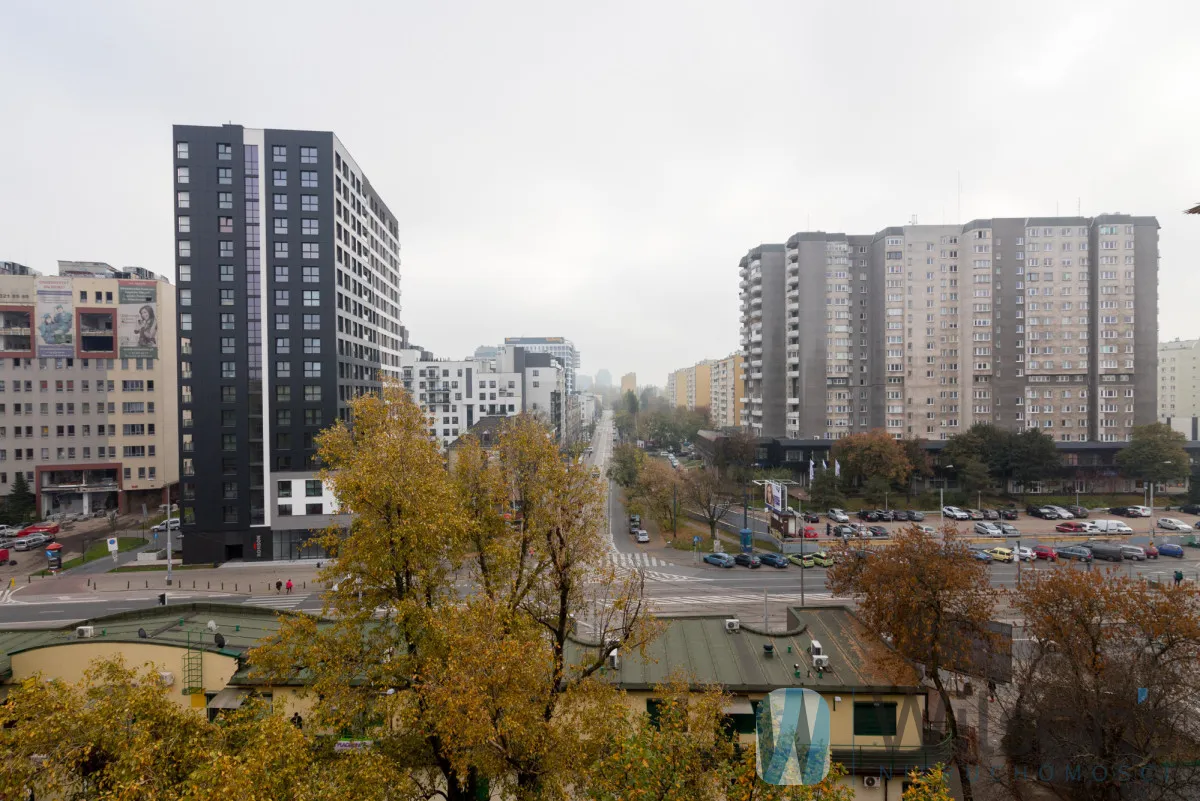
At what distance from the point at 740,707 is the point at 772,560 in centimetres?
2974

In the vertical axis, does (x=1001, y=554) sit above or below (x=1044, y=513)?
below

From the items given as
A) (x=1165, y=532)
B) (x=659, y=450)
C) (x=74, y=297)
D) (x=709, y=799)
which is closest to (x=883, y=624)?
(x=709, y=799)

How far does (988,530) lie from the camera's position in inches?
2025

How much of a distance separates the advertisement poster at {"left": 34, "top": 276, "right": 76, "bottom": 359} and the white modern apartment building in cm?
8538

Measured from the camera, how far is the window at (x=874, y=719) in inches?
666

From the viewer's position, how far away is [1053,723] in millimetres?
16469

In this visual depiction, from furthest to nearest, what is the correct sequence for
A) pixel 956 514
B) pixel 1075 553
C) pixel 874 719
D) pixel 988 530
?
pixel 956 514 < pixel 988 530 < pixel 1075 553 < pixel 874 719

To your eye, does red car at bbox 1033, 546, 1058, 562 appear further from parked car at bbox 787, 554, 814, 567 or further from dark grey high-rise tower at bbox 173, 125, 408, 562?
dark grey high-rise tower at bbox 173, 125, 408, 562

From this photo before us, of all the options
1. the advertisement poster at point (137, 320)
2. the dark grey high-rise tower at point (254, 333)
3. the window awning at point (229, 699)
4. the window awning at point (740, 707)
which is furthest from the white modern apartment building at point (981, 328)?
the advertisement poster at point (137, 320)

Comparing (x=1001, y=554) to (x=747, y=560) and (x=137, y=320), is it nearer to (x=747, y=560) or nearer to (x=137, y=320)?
(x=747, y=560)

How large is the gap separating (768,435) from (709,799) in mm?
73294

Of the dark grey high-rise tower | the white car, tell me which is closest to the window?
the dark grey high-rise tower

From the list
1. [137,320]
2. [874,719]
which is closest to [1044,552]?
[874,719]

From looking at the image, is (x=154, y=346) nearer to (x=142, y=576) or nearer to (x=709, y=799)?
(x=142, y=576)
